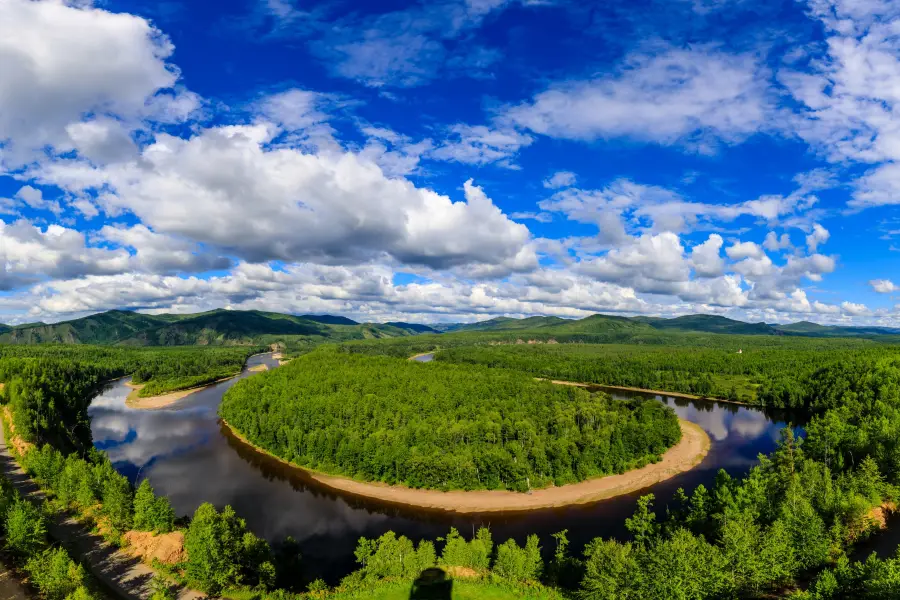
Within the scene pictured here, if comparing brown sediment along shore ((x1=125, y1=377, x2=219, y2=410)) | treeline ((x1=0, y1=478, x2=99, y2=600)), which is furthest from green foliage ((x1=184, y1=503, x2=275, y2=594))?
brown sediment along shore ((x1=125, y1=377, x2=219, y2=410))

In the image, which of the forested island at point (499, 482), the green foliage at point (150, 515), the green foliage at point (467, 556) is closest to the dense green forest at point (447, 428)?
the forested island at point (499, 482)

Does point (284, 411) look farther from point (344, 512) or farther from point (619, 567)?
point (619, 567)

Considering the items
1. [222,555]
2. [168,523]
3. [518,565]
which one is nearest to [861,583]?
[518,565]

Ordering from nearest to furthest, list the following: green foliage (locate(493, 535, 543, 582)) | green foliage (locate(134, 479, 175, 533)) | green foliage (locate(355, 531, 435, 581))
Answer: green foliage (locate(493, 535, 543, 582))
green foliage (locate(355, 531, 435, 581))
green foliage (locate(134, 479, 175, 533))

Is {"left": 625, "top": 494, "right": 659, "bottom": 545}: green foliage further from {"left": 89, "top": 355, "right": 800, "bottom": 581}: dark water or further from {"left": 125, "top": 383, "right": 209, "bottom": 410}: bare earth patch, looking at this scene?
{"left": 125, "top": 383, "right": 209, "bottom": 410}: bare earth patch

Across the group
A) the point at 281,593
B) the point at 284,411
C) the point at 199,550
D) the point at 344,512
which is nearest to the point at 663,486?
the point at 344,512

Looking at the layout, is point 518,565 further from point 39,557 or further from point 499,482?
point 39,557
